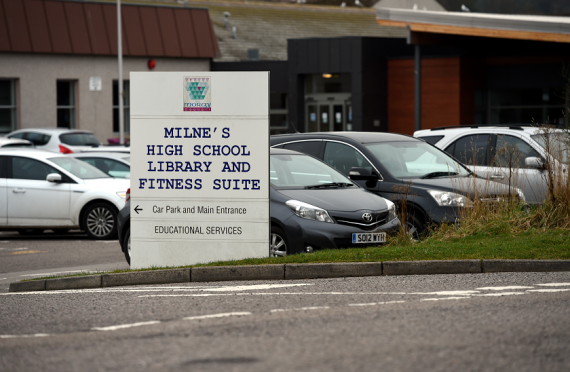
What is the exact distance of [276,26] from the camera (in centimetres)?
4612

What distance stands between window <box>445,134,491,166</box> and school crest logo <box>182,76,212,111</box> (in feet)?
17.6

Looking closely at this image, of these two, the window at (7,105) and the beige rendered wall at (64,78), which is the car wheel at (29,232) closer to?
the beige rendered wall at (64,78)

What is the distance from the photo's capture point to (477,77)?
31.8 m

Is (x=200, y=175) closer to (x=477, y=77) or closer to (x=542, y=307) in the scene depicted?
(x=542, y=307)

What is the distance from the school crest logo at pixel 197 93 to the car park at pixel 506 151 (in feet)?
13.8

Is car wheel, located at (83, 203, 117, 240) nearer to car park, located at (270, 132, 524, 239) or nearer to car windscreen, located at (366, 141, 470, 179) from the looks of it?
car park, located at (270, 132, 524, 239)

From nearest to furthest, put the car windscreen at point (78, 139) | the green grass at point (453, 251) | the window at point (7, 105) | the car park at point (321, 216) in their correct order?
Result: 1. the green grass at point (453, 251)
2. the car park at point (321, 216)
3. the car windscreen at point (78, 139)
4. the window at point (7, 105)

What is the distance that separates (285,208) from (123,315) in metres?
3.74

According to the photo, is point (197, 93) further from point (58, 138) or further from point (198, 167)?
point (58, 138)

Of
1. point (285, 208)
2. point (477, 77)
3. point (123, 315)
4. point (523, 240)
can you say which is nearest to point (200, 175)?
point (285, 208)

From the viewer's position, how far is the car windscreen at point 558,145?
1188 cm

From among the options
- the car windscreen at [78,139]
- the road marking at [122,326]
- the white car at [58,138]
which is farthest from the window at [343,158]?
the car windscreen at [78,139]

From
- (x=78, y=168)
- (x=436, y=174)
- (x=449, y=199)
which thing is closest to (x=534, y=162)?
(x=436, y=174)

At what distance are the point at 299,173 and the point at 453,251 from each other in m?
2.53
